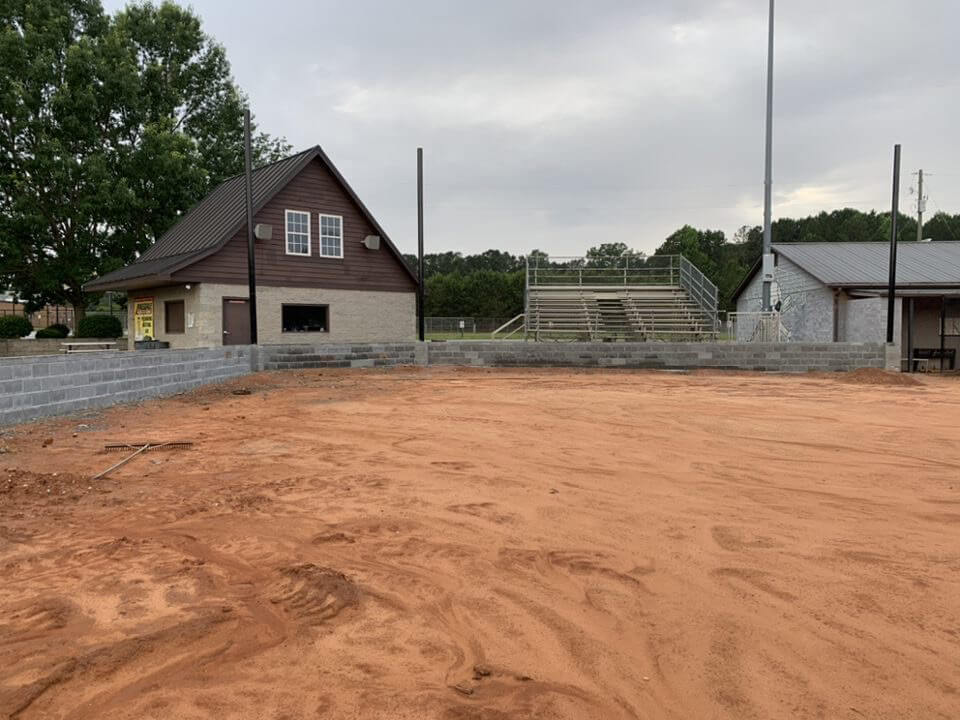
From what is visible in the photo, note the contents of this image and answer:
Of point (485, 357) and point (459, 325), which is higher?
point (459, 325)

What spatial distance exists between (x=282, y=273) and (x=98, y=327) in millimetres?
11421

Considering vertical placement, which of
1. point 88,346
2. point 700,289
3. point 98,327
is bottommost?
point 88,346

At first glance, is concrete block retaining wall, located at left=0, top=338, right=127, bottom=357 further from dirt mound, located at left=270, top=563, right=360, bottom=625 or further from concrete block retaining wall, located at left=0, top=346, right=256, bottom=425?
dirt mound, located at left=270, top=563, right=360, bottom=625

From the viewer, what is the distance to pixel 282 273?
23.2 m

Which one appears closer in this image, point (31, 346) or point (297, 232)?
point (297, 232)

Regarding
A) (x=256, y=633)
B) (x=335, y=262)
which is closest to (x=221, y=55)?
(x=335, y=262)

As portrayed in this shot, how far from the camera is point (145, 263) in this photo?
81.4ft

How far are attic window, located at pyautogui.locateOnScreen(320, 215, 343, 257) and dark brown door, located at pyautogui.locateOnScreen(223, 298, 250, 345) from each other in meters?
4.03

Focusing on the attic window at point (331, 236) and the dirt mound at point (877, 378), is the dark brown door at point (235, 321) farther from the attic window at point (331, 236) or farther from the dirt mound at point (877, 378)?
the dirt mound at point (877, 378)

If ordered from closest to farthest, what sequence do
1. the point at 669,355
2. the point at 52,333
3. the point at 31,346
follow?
1. the point at 669,355
2. the point at 31,346
3. the point at 52,333

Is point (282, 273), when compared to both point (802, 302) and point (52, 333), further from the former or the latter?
point (802, 302)

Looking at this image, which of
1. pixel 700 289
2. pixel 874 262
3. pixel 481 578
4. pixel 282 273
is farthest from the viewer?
pixel 700 289

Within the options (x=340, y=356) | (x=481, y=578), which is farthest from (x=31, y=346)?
(x=481, y=578)

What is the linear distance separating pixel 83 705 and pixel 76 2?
3902 centimetres
